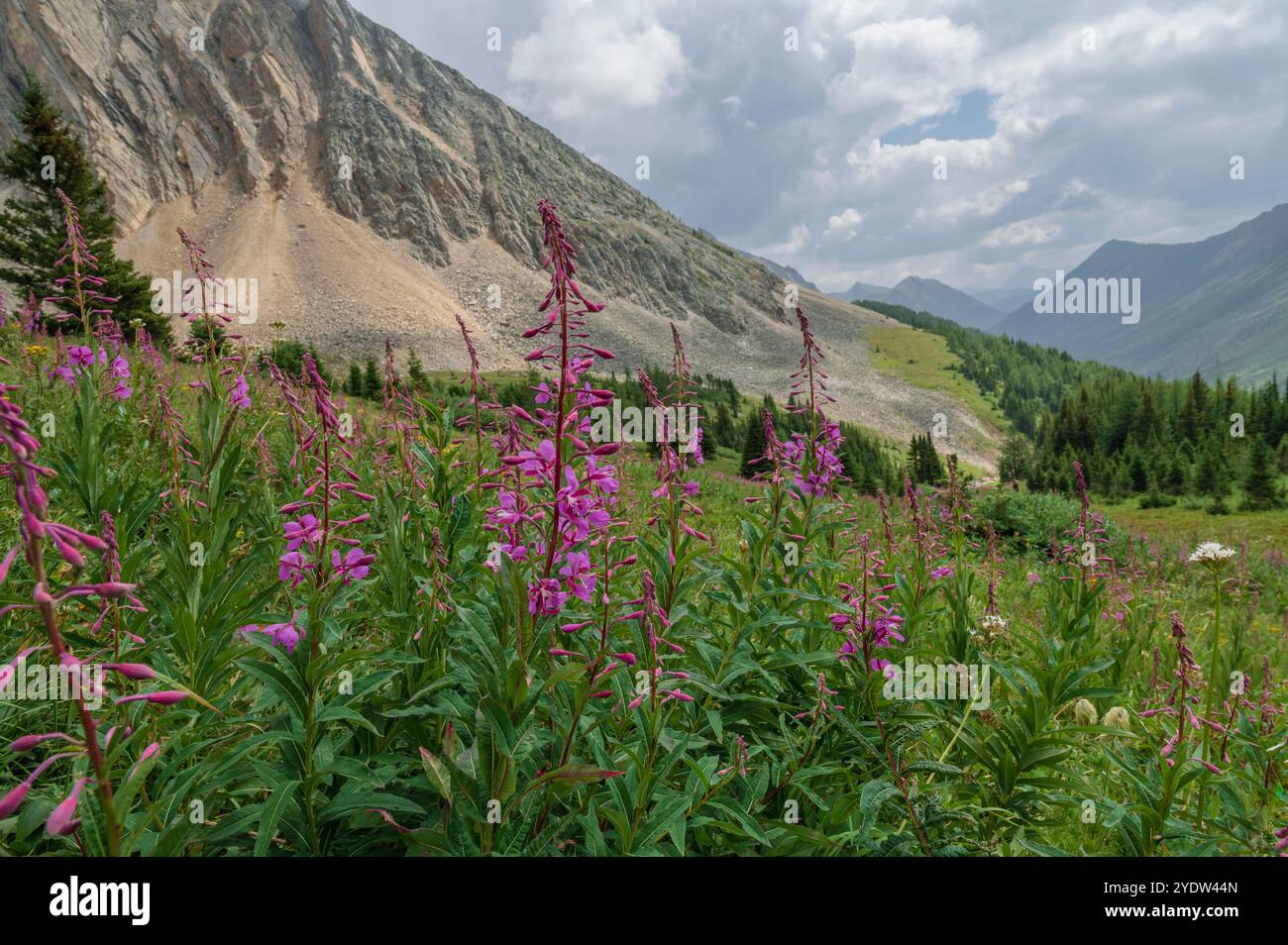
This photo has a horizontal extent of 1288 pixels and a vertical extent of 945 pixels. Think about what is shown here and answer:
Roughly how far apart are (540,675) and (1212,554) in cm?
352

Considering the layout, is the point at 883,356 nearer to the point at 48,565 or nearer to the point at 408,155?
the point at 408,155

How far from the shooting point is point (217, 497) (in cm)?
293

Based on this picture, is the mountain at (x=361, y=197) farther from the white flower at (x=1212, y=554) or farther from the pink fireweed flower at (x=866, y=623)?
the white flower at (x=1212, y=554)

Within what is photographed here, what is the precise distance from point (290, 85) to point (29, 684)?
169m

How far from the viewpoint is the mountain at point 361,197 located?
328 feet

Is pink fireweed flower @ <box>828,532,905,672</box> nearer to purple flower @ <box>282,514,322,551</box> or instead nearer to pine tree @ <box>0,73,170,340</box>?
purple flower @ <box>282,514,322,551</box>

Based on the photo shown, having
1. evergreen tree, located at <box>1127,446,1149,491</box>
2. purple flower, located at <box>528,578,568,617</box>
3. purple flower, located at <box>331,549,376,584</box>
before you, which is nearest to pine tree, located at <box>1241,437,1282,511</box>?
evergreen tree, located at <box>1127,446,1149,491</box>

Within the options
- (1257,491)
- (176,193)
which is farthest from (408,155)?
(1257,491)

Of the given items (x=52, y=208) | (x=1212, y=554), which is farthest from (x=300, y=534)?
(x=52, y=208)

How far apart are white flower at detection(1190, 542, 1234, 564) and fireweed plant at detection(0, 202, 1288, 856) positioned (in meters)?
0.02

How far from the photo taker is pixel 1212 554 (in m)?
3.32

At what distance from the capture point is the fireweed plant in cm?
198

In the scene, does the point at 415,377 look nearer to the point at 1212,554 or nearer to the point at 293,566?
the point at 293,566
